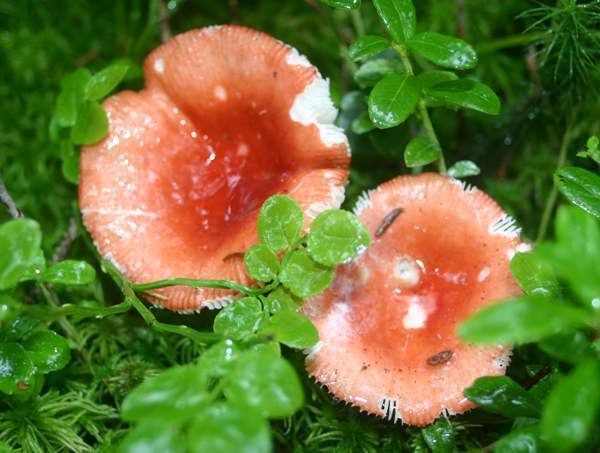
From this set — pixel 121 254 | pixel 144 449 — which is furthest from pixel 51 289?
pixel 144 449

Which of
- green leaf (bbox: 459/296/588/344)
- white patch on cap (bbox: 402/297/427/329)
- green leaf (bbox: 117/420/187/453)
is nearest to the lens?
green leaf (bbox: 459/296/588/344)

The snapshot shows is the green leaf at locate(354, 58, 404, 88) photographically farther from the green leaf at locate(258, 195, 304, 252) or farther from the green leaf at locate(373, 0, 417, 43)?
the green leaf at locate(258, 195, 304, 252)

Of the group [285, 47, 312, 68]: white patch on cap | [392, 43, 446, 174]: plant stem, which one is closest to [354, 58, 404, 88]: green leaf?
[392, 43, 446, 174]: plant stem

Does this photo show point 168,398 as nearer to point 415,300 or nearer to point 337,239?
point 337,239

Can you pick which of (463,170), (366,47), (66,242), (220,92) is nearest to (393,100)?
(366,47)

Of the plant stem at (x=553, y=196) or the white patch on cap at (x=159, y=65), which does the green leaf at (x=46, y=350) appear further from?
the plant stem at (x=553, y=196)

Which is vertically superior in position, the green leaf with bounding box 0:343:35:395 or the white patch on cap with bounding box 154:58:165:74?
the white patch on cap with bounding box 154:58:165:74

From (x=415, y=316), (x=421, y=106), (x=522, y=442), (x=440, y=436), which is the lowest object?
(x=440, y=436)
